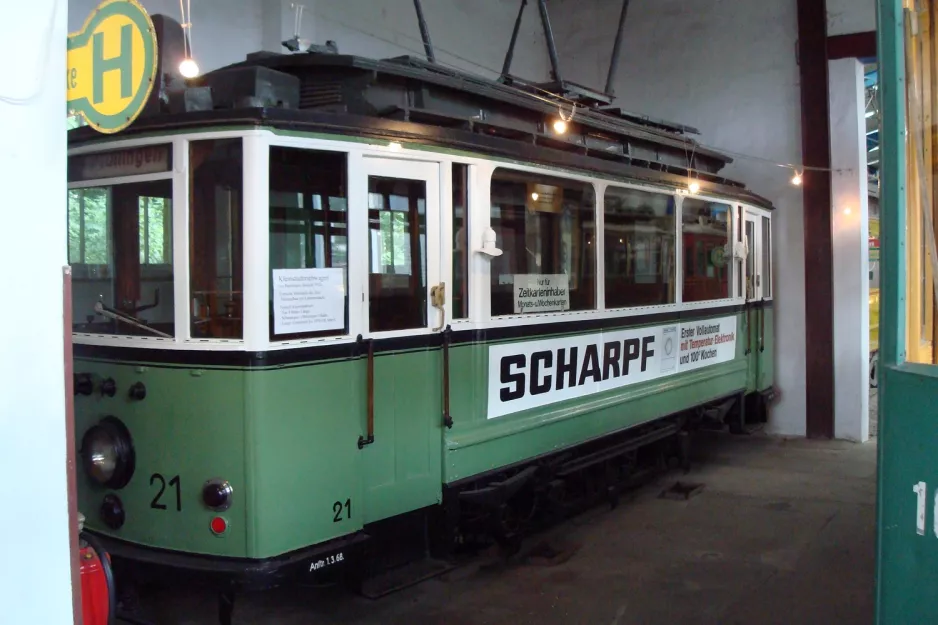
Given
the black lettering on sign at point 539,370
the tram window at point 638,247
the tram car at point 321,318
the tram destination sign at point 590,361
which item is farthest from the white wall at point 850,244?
the black lettering on sign at point 539,370

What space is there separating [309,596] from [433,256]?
2061 millimetres

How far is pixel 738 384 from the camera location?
316 inches

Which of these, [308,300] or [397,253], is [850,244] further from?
[308,300]

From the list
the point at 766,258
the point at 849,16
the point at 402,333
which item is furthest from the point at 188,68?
the point at 849,16

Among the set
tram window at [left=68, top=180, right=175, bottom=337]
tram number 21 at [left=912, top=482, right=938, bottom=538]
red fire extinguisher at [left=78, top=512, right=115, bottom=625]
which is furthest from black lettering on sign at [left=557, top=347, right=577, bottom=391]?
red fire extinguisher at [left=78, top=512, right=115, bottom=625]

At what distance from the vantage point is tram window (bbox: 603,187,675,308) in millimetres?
5820

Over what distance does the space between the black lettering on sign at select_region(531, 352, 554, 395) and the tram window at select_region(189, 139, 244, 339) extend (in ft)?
6.54

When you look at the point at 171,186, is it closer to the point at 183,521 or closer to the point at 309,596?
the point at 183,521

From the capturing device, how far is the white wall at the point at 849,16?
27.7 ft

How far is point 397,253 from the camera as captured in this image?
168 inches

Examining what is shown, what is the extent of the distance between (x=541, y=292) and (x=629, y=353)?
1.23 m

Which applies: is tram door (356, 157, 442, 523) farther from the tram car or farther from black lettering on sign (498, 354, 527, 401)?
black lettering on sign (498, 354, 527, 401)

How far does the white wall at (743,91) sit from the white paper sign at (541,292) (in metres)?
4.68

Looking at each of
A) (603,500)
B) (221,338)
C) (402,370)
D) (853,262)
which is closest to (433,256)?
(402,370)
